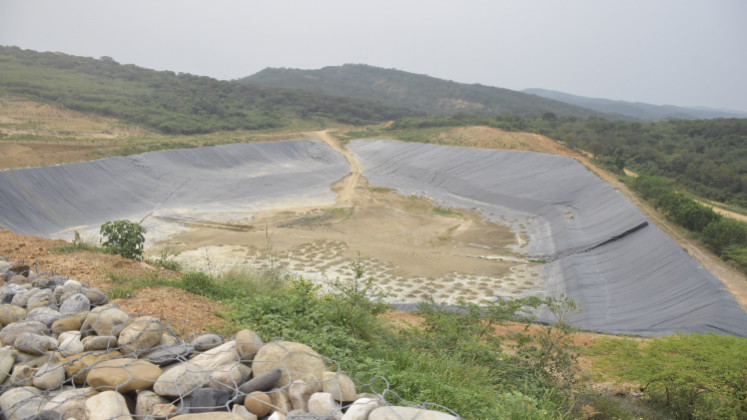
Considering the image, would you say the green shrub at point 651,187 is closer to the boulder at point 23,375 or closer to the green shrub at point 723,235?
the green shrub at point 723,235

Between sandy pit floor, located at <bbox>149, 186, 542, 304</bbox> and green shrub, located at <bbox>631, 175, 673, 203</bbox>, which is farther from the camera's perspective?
green shrub, located at <bbox>631, 175, 673, 203</bbox>

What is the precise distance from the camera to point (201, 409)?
2.98 m

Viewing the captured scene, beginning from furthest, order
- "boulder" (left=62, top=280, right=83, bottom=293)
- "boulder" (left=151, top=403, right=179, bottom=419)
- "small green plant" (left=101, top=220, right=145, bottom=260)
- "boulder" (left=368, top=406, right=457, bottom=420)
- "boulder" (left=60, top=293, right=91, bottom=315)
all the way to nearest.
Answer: "small green plant" (left=101, top=220, right=145, bottom=260) < "boulder" (left=62, top=280, right=83, bottom=293) < "boulder" (left=60, top=293, right=91, bottom=315) < "boulder" (left=151, top=403, right=179, bottom=419) < "boulder" (left=368, top=406, right=457, bottom=420)

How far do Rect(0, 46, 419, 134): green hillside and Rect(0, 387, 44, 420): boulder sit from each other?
38.7 meters

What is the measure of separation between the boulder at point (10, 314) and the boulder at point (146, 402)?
2.10 metres

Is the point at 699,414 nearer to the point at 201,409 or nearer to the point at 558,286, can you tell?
the point at 201,409

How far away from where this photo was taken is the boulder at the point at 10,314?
13.3 ft

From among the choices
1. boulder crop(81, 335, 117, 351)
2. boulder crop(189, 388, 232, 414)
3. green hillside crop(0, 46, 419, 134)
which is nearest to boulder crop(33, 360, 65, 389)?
boulder crop(81, 335, 117, 351)

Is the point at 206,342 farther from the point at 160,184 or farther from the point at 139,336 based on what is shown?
the point at 160,184

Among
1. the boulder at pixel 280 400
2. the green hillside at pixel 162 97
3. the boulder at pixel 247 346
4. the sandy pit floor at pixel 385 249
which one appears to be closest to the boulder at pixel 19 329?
the boulder at pixel 247 346

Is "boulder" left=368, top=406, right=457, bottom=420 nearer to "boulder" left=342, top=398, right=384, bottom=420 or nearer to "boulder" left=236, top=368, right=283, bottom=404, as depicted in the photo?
"boulder" left=342, top=398, right=384, bottom=420

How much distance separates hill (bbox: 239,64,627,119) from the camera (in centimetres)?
10225

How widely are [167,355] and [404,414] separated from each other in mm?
2102

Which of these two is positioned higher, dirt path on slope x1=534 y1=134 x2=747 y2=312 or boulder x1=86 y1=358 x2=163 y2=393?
boulder x1=86 y1=358 x2=163 y2=393
